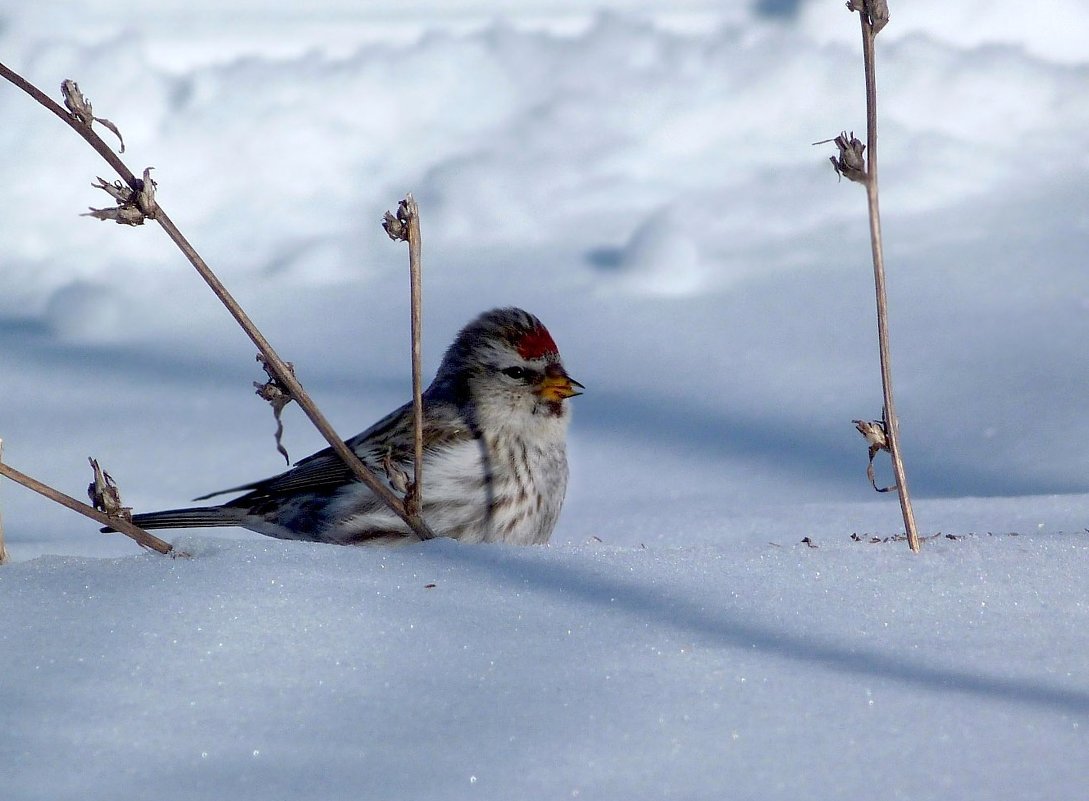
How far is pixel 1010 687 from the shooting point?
2.31m

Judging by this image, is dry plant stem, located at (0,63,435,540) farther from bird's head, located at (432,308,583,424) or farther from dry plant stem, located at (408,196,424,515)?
bird's head, located at (432,308,583,424)

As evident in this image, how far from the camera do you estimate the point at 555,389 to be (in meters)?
4.22

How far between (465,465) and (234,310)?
1.19m

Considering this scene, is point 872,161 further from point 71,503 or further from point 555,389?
point 71,503

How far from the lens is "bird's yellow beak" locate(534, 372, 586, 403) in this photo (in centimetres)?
421

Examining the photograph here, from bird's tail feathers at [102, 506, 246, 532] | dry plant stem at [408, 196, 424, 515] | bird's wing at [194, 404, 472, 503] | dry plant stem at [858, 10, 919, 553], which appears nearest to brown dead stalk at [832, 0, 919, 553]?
dry plant stem at [858, 10, 919, 553]

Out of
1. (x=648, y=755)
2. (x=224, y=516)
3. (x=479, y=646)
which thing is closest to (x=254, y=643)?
(x=479, y=646)

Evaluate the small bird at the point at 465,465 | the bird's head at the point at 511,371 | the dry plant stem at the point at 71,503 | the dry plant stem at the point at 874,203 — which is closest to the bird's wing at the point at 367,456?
the small bird at the point at 465,465

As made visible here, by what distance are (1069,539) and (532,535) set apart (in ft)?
5.19

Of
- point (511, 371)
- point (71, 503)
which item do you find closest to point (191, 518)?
point (511, 371)

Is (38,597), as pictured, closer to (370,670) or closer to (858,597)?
(370,670)

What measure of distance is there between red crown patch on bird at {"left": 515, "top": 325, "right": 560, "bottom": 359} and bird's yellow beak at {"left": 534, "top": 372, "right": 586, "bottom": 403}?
9 centimetres

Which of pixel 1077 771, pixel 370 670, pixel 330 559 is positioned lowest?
pixel 1077 771

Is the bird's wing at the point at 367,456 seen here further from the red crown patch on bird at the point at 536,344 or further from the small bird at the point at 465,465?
the red crown patch on bird at the point at 536,344
